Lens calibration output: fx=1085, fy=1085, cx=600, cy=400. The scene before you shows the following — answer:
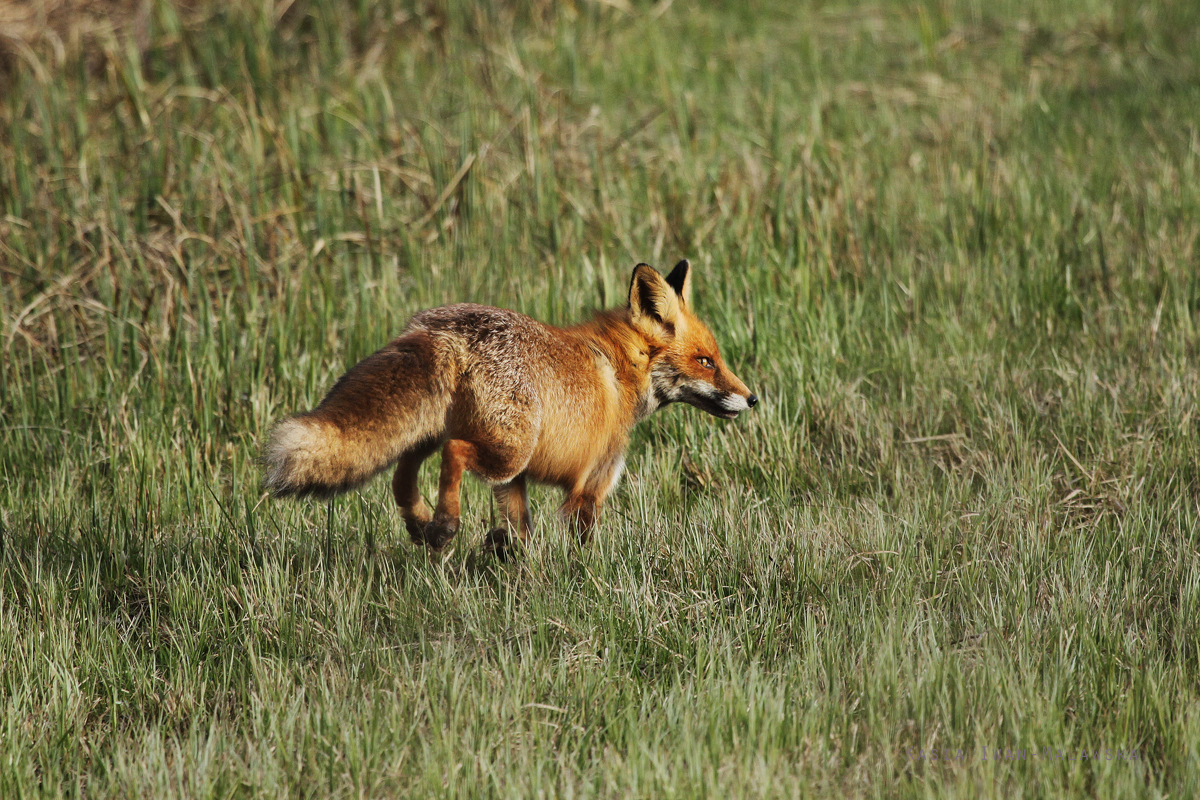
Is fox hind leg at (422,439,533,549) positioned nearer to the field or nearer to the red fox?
the red fox

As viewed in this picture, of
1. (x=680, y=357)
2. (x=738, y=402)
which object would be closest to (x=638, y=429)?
(x=680, y=357)

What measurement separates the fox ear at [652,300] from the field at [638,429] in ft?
2.74

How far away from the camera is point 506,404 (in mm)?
3994

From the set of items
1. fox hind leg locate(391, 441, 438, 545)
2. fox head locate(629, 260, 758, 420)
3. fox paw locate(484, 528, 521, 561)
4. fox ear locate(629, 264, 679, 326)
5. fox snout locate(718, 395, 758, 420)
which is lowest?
fox paw locate(484, 528, 521, 561)

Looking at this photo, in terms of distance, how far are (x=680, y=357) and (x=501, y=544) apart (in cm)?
115

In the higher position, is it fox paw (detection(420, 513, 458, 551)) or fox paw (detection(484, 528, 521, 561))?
fox paw (detection(420, 513, 458, 551))

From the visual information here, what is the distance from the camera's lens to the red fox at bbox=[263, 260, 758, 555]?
3756 mm

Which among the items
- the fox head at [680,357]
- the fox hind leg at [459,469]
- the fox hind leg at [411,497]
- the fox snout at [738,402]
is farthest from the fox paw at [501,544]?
the fox snout at [738,402]

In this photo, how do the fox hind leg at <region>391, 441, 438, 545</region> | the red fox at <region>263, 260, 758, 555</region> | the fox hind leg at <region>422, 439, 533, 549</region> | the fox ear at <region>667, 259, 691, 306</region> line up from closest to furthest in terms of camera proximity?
the red fox at <region>263, 260, 758, 555</region> → the fox hind leg at <region>422, 439, 533, 549</region> → the fox hind leg at <region>391, 441, 438, 545</region> → the fox ear at <region>667, 259, 691, 306</region>

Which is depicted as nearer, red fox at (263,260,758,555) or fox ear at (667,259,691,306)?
red fox at (263,260,758,555)

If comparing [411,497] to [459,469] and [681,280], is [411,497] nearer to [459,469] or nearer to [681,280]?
[459,469]

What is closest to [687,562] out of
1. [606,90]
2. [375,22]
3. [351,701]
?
[351,701]

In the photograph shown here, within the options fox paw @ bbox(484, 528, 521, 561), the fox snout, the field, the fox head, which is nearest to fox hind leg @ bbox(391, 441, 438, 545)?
the field

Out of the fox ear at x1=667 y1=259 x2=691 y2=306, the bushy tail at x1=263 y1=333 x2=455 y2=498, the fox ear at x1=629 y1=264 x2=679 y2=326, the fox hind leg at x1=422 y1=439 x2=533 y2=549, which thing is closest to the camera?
the bushy tail at x1=263 y1=333 x2=455 y2=498
